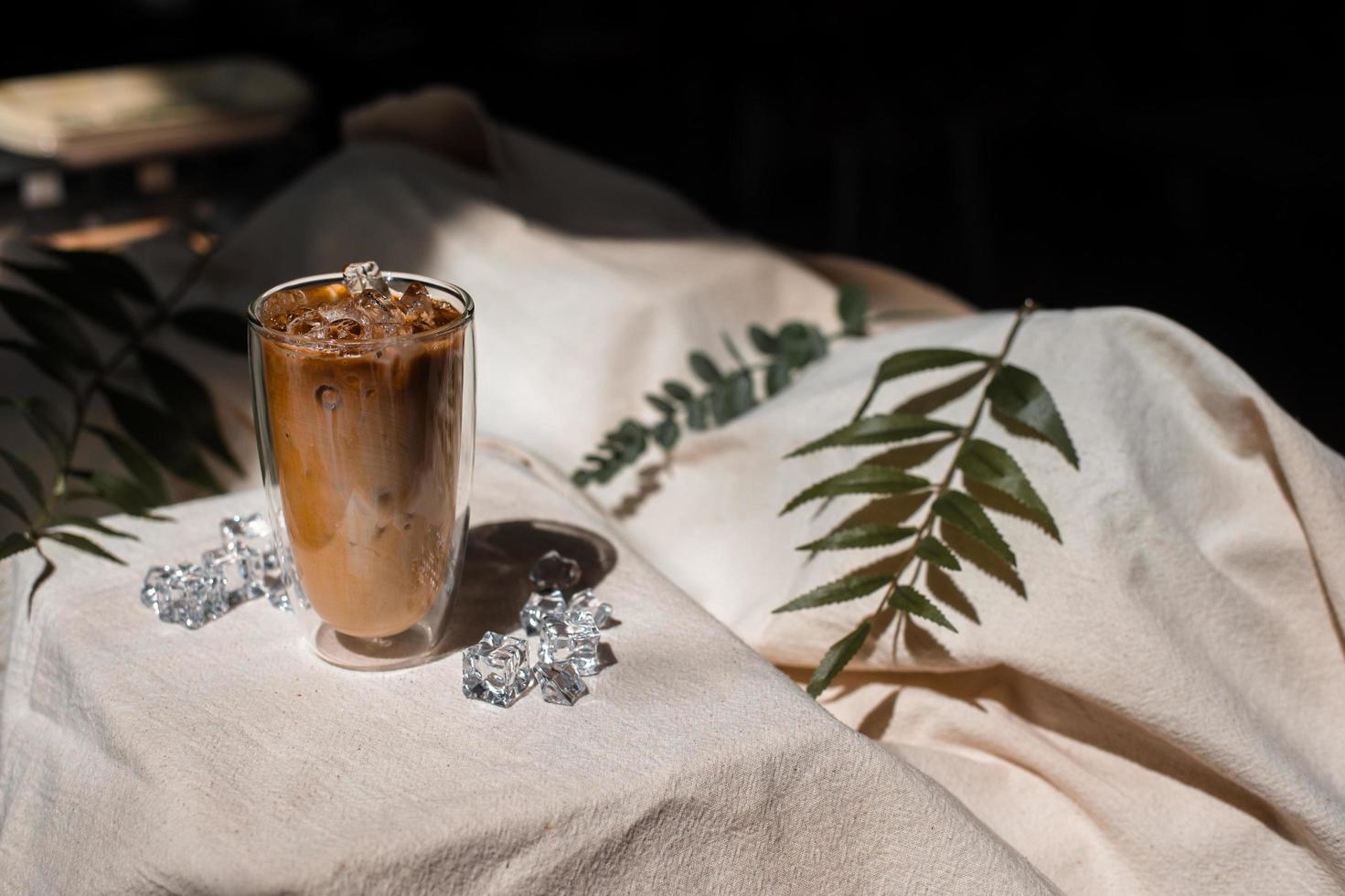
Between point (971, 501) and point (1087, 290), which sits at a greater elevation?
point (971, 501)

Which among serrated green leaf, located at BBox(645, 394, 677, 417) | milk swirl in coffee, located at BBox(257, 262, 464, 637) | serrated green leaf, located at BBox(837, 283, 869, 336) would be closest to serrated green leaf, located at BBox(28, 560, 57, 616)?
milk swirl in coffee, located at BBox(257, 262, 464, 637)

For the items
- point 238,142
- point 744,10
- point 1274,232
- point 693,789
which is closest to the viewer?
point 693,789

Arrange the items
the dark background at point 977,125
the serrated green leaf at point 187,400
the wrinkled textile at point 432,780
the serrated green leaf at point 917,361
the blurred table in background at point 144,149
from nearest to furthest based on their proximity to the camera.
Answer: the wrinkled textile at point 432,780, the serrated green leaf at point 917,361, the serrated green leaf at point 187,400, the blurred table in background at point 144,149, the dark background at point 977,125

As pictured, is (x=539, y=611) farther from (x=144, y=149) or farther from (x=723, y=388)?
(x=144, y=149)

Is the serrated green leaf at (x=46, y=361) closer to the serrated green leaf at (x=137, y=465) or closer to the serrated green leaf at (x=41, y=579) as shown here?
the serrated green leaf at (x=137, y=465)

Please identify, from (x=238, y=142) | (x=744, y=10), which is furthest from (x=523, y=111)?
(x=238, y=142)

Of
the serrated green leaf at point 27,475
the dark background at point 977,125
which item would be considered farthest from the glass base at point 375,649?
the dark background at point 977,125

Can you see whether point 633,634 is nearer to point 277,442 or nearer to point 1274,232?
point 277,442
